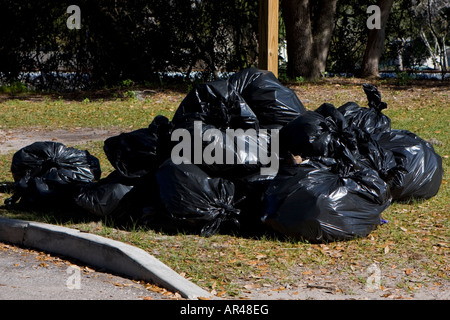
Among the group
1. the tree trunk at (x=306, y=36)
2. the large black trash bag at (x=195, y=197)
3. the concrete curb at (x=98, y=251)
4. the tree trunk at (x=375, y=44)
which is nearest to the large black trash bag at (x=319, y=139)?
the large black trash bag at (x=195, y=197)

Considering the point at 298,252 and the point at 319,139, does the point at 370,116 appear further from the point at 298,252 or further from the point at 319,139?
the point at 298,252

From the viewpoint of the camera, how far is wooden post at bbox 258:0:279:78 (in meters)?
6.41

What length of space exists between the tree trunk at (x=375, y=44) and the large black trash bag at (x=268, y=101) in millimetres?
9741

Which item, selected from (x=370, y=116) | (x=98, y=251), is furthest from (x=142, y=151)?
(x=370, y=116)

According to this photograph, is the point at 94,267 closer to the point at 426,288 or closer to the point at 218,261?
the point at 218,261

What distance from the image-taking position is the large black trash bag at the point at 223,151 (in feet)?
16.2

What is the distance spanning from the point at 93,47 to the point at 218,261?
38.2 feet

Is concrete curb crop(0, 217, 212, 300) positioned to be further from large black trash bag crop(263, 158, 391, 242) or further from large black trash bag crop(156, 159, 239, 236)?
large black trash bag crop(263, 158, 391, 242)

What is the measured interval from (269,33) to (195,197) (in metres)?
2.30

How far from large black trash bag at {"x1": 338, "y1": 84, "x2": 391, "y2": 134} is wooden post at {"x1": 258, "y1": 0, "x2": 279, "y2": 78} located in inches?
34.2

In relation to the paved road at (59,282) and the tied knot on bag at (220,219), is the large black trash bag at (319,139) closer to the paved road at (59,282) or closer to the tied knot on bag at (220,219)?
the tied knot on bag at (220,219)

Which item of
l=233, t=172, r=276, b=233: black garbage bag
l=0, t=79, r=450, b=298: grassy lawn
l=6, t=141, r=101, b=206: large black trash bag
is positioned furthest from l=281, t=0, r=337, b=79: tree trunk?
l=233, t=172, r=276, b=233: black garbage bag

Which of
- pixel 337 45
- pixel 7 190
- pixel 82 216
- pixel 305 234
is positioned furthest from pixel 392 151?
pixel 337 45
